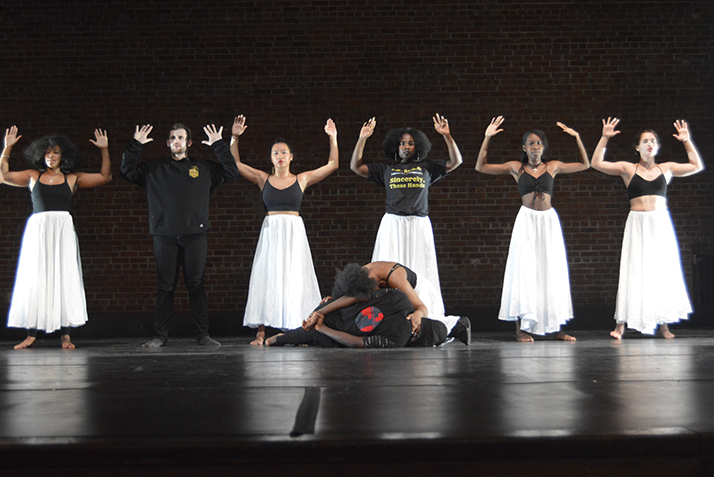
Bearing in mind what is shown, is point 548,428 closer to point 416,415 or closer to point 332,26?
point 416,415

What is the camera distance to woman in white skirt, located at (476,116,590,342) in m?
4.91

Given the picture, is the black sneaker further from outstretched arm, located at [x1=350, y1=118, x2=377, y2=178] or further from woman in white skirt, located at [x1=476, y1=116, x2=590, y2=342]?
outstretched arm, located at [x1=350, y1=118, x2=377, y2=178]

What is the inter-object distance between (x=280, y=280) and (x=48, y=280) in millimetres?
1704

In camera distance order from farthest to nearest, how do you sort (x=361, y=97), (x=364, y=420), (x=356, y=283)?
(x=361, y=97) → (x=356, y=283) → (x=364, y=420)

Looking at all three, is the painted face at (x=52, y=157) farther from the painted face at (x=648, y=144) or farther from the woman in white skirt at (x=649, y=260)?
the painted face at (x=648, y=144)

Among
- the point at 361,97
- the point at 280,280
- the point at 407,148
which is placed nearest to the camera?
the point at 280,280

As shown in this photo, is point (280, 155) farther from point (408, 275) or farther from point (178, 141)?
point (408, 275)

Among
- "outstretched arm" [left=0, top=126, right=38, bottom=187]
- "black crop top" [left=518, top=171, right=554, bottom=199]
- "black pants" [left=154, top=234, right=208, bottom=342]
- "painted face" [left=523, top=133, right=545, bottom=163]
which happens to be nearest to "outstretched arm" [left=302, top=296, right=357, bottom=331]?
"black pants" [left=154, top=234, right=208, bottom=342]

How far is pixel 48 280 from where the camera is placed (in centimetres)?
480

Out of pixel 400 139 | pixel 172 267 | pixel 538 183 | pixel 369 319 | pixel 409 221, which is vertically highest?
pixel 400 139

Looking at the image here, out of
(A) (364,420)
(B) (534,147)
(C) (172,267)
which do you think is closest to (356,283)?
(C) (172,267)

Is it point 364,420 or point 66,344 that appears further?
point 66,344

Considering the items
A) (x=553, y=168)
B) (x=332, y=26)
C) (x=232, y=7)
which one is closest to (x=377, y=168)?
(x=553, y=168)

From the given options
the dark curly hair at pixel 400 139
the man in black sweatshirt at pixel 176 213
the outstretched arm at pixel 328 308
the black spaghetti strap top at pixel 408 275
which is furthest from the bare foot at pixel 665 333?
the man in black sweatshirt at pixel 176 213
